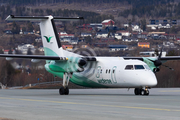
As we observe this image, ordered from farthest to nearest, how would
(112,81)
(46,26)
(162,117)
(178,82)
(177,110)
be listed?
(178,82), (46,26), (112,81), (177,110), (162,117)

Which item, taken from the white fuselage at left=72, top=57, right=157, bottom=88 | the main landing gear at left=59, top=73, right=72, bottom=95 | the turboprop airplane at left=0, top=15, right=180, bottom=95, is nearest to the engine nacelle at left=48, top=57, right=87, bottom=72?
the turboprop airplane at left=0, top=15, right=180, bottom=95

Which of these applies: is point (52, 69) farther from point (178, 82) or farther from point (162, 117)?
point (178, 82)

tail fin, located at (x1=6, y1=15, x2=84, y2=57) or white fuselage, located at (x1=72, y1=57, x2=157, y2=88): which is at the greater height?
tail fin, located at (x1=6, y1=15, x2=84, y2=57)

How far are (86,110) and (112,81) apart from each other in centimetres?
1091

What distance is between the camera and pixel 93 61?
2867 cm

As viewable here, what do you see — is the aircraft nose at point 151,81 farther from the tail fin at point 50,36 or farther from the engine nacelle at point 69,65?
the tail fin at point 50,36

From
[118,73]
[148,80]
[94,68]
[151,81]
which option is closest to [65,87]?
[94,68]

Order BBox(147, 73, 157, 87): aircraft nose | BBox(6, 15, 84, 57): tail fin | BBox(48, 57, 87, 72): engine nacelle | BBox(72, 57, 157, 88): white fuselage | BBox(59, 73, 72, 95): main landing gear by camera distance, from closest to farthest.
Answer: BBox(147, 73, 157, 87): aircraft nose < BBox(72, 57, 157, 88): white fuselage < BBox(48, 57, 87, 72): engine nacelle < BBox(59, 73, 72, 95): main landing gear < BBox(6, 15, 84, 57): tail fin

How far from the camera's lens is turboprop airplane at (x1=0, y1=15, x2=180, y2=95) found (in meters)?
25.2

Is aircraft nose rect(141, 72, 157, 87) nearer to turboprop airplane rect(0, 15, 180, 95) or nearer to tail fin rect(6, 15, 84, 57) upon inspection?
turboprop airplane rect(0, 15, 180, 95)

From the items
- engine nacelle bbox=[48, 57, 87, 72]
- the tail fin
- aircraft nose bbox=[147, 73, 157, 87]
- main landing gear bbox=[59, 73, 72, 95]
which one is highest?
the tail fin

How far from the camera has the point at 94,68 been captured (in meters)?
28.6

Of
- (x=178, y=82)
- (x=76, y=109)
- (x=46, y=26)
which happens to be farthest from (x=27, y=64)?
(x=76, y=109)

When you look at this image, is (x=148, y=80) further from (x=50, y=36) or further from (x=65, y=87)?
(x=50, y=36)
